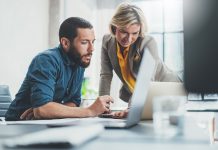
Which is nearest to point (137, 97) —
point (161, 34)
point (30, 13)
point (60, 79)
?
point (60, 79)

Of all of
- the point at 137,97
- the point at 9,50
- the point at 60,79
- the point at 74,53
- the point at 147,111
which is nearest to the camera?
the point at 137,97

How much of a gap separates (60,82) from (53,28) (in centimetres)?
285

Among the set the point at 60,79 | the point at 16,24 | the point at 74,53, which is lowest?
the point at 60,79

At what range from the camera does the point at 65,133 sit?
22.1 inches

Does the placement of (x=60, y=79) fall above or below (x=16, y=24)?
below

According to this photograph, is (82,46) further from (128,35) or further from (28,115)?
(28,115)

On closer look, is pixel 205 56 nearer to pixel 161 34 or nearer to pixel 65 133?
pixel 65 133

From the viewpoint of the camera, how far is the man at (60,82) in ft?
4.96

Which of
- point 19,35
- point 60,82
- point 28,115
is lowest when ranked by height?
point 28,115

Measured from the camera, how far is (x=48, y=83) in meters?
1.58

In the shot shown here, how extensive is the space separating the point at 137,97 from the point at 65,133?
1.10 feet

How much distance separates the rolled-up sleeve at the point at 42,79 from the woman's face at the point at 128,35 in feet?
1.89

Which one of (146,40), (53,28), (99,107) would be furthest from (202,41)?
A: (53,28)

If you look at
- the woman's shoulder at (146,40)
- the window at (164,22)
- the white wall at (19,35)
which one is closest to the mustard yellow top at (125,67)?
the woman's shoulder at (146,40)
